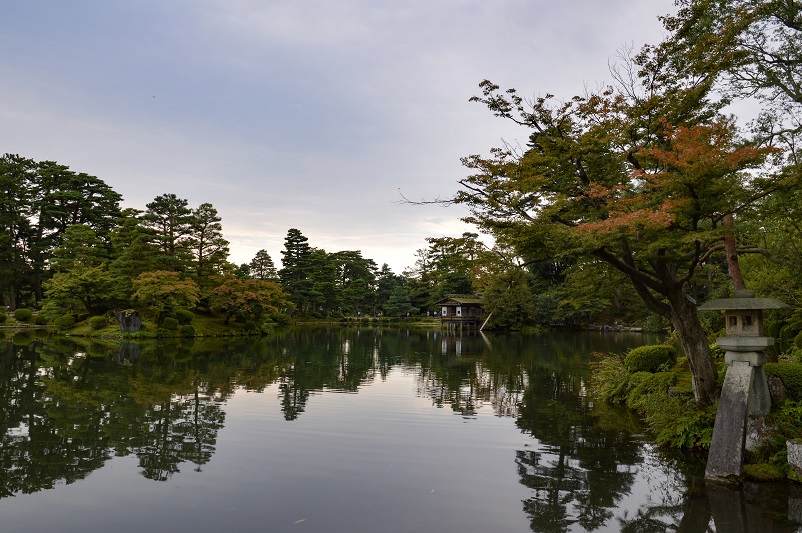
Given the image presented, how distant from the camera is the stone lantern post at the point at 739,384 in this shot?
22.9 feet

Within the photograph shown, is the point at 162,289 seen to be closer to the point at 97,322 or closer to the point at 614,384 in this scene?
the point at 97,322

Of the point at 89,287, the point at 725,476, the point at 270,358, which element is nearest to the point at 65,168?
the point at 89,287

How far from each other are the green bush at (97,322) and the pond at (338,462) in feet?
58.5

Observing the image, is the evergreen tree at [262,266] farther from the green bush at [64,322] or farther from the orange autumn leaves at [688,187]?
the orange autumn leaves at [688,187]

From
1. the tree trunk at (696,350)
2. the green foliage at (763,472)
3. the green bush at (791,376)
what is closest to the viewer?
the green foliage at (763,472)

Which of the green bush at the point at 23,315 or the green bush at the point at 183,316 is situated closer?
the green bush at the point at 183,316

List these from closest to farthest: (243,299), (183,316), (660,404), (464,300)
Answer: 1. (660,404)
2. (183,316)
3. (243,299)
4. (464,300)

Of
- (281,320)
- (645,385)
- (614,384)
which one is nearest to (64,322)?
(281,320)

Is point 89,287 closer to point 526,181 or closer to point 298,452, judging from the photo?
point 298,452

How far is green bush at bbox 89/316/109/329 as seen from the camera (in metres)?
31.7

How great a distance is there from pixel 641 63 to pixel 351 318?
179 feet

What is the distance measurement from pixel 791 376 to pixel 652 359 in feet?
15.7

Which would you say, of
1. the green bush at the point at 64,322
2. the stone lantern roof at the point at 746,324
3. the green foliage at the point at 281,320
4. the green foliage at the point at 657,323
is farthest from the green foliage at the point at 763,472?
the green foliage at the point at 281,320

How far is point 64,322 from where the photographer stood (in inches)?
1292
